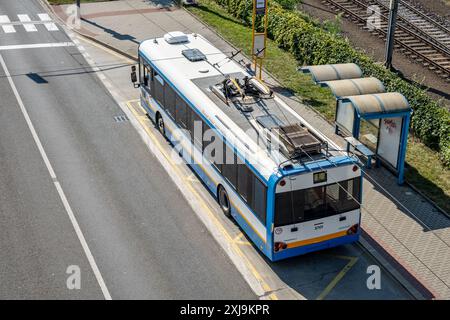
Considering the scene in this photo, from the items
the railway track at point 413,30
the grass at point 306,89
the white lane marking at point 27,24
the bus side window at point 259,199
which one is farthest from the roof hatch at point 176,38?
the white lane marking at point 27,24

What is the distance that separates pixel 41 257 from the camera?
17.8m

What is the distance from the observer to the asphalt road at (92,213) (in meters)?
16.9

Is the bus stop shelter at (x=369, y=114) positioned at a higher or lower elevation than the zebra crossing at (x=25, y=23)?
higher

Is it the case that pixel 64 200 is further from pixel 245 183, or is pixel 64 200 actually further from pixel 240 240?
pixel 245 183

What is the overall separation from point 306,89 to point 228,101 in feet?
31.6

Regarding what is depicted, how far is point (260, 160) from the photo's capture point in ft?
56.1

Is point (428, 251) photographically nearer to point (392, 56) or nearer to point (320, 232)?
point (320, 232)

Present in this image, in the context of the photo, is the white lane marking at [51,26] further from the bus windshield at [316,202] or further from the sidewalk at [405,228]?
the bus windshield at [316,202]

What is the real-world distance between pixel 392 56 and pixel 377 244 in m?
15.4

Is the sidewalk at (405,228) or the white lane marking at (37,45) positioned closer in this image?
the sidewalk at (405,228)

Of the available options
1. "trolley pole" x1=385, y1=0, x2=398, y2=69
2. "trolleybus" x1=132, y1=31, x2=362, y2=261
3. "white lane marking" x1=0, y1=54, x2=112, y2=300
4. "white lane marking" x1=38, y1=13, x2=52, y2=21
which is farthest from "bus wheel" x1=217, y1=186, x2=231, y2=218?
"white lane marking" x1=38, y1=13, x2=52, y2=21

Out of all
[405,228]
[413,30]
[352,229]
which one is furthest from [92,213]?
[413,30]

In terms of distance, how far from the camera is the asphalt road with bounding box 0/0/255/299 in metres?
16.9

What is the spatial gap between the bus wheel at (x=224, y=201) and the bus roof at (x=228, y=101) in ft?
6.08
